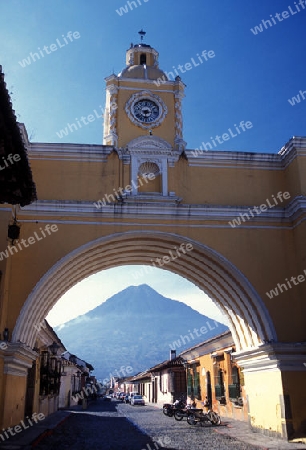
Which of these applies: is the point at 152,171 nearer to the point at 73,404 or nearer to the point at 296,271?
the point at 296,271

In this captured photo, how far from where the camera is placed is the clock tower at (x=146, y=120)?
40.9 ft

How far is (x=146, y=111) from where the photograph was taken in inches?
532

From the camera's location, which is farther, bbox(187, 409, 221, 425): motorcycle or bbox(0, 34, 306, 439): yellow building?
bbox(187, 409, 221, 425): motorcycle

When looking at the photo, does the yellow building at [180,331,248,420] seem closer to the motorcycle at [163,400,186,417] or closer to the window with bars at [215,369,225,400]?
the window with bars at [215,369,225,400]

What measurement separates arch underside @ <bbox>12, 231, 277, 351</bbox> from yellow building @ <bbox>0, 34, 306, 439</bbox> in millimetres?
35

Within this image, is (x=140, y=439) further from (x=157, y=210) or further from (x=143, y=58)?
(x=143, y=58)

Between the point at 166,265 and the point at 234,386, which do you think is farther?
the point at 234,386

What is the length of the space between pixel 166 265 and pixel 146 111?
14.6ft

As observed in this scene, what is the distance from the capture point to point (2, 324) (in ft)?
33.6

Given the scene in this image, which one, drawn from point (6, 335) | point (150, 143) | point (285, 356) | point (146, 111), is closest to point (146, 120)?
point (146, 111)

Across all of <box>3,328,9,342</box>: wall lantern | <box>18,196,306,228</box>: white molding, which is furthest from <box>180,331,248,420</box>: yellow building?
<box>3,328,9,342</box>: wall lantern

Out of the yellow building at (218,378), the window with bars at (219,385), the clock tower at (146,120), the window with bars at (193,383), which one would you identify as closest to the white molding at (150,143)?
the clock tower at (146,120)

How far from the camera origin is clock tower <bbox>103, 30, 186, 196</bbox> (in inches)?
490

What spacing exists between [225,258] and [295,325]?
2.31 metres
